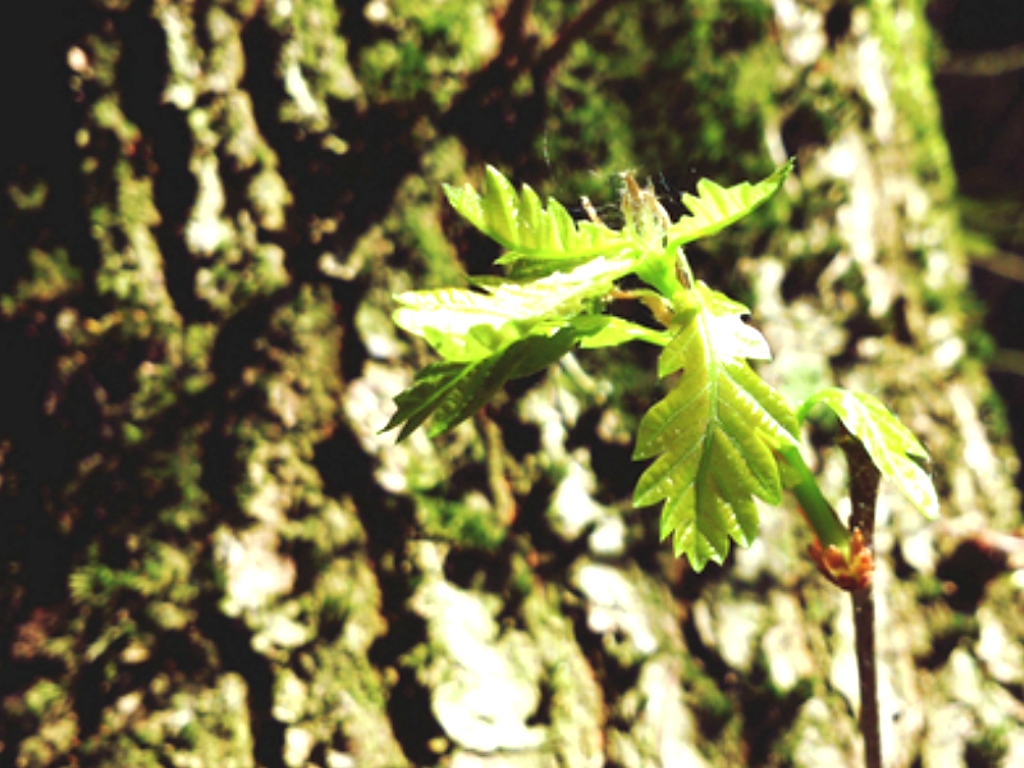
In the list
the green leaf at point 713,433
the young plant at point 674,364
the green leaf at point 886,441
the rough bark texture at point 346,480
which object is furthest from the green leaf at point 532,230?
the rough bark texture at point 346,480

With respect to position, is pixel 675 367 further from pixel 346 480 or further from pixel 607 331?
pixel 346 480

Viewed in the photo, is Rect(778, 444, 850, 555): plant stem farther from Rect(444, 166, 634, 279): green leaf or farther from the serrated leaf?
Rect(444, 166, 634, 279): green leaf

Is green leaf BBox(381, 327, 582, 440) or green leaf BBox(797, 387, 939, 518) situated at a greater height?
green leaf BBox(381, 327, 582, 440)

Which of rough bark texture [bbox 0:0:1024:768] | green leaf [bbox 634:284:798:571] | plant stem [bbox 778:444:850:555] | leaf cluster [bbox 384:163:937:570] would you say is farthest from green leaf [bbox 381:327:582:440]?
rough bark texture [bbox 0:0:1024:768]

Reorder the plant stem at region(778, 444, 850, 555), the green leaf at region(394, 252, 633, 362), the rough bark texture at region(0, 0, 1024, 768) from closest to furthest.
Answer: the green leaf at region(394, 252, 633, 362) < the plant stem at region(778, 444, 850, 555) < the rough bark texture at region(0, 0, 1024, 768)

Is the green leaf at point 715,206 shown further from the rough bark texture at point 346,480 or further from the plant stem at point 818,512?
the rough bark texture at point 346,480

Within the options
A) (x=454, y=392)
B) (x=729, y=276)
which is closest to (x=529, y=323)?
(x=454, y=392)

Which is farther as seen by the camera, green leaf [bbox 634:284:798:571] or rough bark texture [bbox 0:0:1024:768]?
rough bark texture [bbox 0:0:1024:768]

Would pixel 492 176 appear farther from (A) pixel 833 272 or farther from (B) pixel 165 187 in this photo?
(A) pixel 833 272
